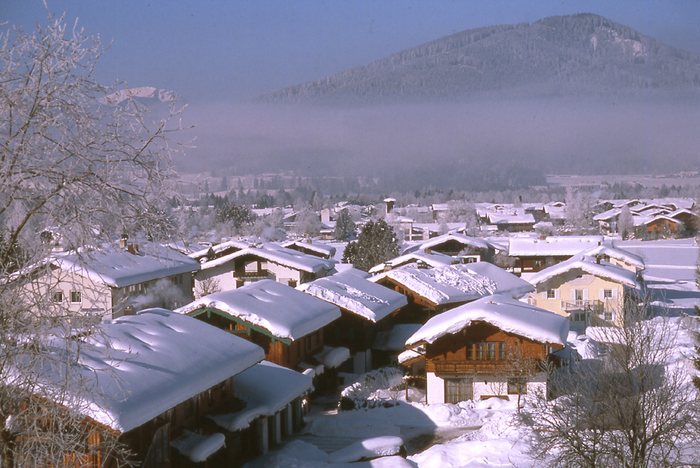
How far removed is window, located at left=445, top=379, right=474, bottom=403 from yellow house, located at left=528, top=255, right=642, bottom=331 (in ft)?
64.1

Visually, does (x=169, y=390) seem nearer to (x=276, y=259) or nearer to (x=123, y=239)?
(x=123, y=239)

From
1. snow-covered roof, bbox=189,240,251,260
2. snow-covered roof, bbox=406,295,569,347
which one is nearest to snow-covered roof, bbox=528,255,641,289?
snow-covered roof, bbox=406,295,569,347

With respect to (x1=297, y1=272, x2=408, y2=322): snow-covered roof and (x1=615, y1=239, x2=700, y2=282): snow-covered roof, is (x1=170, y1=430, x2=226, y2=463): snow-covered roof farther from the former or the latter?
(x1=615, y1=239, x2=700, y2=282): snow-covered roof

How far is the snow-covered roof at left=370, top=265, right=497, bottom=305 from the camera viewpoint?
Answer: 4092 centimetres

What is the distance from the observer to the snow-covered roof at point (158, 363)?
12938 millimetres

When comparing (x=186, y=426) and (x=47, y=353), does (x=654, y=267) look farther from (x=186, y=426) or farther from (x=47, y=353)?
(x=47, y=353)

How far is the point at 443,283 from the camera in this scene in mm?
43031

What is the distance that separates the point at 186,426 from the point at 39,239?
1376 cm

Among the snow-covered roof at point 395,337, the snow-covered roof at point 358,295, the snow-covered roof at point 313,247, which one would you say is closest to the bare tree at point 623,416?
the snow-covered roof at point 358,295

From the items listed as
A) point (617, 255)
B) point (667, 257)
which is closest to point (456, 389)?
point (617, 255)

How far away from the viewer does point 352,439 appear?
→ 25.5 metres

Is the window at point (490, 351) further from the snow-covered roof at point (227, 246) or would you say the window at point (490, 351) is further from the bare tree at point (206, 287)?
the snow-covered roof at point (227, 246)

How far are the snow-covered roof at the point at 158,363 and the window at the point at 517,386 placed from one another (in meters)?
10.7

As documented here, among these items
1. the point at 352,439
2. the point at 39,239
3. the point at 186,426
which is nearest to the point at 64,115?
the point at 39,239
